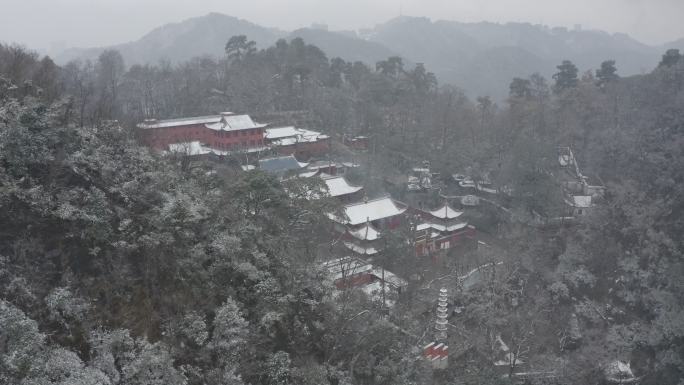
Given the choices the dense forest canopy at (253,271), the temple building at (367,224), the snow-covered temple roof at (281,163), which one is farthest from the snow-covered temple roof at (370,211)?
the snow-covered temple roof at (281,163)

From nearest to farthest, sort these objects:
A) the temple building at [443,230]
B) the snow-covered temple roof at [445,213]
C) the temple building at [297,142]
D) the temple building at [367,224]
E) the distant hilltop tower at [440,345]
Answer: the distant hilltop tower at [440,345] → the temple building at [367,224] → the temple building at [443,230] → the snow-covered temple roof at [445,213] → the temple building at [297,142]

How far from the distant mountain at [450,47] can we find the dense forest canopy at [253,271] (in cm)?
3822

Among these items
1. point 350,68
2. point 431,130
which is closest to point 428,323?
point 431,130

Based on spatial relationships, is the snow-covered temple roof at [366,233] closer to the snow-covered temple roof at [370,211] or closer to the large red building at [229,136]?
the snow-covered temple roof at [370,211]

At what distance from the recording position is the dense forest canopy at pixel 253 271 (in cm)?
589

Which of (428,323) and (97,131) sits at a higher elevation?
(97,131)

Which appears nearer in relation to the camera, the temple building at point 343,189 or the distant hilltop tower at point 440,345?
the distant hilltop tower at point 440,345

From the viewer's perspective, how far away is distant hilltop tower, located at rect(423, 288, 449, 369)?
1033cm

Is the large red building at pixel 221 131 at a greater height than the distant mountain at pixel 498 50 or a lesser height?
lesser

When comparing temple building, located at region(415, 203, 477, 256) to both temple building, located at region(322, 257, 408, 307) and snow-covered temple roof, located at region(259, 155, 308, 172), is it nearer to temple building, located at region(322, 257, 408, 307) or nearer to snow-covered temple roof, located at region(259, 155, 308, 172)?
temple building, located at region(322, 257, 408, 307)

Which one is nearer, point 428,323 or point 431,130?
point 428,323

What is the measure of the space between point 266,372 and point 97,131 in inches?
196

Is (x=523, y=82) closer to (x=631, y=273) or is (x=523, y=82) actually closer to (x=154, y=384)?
(x=631, y=273)

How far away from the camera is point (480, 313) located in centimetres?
1215
